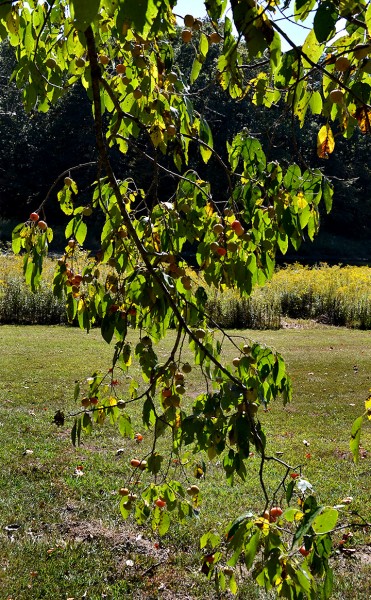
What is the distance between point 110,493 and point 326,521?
3227mm

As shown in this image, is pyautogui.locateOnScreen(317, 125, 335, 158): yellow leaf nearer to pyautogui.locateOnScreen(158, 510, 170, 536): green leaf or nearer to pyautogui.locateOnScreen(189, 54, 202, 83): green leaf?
pyautogui.locateOnScreen(189, 54, 202, 83): green leaf

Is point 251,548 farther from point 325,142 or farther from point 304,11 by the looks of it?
point 304,11

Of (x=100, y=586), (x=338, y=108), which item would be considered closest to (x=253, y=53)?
(x=338, y=108)

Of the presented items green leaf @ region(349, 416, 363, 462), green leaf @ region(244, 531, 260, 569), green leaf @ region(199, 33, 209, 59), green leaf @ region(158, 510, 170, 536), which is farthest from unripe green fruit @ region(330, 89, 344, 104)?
green leaf @ region(158, 510, 170, 536)

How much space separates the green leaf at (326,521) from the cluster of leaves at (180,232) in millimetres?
75

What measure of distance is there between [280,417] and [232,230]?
4.89 metres

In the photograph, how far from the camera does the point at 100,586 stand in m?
3.17

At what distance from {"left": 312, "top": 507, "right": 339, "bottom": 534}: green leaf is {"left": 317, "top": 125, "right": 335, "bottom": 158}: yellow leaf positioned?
0.93m

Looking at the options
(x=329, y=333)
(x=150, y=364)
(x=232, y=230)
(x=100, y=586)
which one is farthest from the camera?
(x=329, y=333)

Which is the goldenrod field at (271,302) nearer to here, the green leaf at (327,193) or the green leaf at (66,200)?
the green leaf at (66,200)

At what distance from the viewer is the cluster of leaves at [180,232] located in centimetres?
157

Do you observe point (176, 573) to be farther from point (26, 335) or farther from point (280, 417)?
→ point (26, 335)

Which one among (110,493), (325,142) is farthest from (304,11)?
(110,493)

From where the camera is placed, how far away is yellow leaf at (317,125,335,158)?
1647 mm
